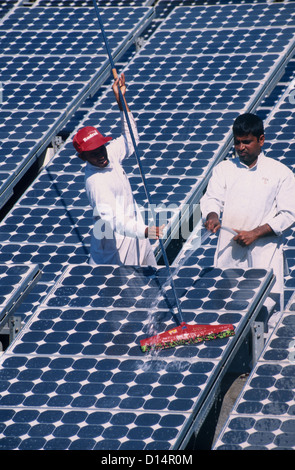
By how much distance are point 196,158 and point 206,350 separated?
4.57m

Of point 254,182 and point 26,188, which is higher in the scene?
point 254,182

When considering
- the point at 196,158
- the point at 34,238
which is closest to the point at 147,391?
the point at 34,238

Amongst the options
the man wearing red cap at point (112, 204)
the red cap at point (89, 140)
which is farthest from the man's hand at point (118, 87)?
the red cap at point (89, 140)

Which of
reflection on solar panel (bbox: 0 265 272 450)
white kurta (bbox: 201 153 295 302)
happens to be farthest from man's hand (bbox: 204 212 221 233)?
reflection on solar panel (bbox: 0 265 272 450)

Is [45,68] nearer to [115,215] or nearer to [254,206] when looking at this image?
[115,215]

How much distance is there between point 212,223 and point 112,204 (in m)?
1.02

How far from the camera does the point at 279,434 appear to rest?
756 centimetres

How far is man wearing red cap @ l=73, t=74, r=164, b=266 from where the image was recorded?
9922 millimetres

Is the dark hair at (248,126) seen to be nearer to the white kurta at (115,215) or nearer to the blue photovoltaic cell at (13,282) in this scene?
the white kurta at (115,215)

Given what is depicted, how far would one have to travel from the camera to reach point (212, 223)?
954cm

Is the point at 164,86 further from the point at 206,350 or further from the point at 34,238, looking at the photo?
the point at 206,350

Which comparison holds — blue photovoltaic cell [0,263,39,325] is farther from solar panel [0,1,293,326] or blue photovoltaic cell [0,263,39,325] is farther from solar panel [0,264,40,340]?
solar panel [0,1,293,326]

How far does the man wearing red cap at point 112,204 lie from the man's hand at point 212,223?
0.45 meters

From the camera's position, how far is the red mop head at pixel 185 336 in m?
8.42
